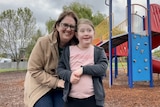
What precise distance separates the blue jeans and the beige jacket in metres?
0.04

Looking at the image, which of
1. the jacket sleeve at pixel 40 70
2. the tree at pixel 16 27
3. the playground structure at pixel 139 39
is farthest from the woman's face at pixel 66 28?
the tree at pixel 16 27

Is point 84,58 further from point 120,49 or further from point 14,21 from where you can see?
point 14,21

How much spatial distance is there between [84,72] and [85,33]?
1.13 feet

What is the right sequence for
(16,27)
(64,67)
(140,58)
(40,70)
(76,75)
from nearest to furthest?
(76,75)
(64,67)
(40,70)
(140,58)
(16,27)

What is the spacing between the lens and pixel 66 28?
258 cm

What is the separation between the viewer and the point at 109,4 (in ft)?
36.9

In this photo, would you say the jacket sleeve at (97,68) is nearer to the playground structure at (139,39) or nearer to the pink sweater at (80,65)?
the pink sweater at (80,65)

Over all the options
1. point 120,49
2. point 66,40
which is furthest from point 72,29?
point 120,49

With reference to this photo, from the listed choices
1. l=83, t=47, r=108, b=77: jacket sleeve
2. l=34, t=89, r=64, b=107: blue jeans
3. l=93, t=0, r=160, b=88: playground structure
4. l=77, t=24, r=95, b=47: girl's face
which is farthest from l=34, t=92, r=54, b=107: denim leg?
l=93, t=0, r=160, b=88: playground structure

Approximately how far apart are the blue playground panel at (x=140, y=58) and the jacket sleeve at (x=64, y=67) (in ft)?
24.6

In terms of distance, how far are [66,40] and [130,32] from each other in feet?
24.2

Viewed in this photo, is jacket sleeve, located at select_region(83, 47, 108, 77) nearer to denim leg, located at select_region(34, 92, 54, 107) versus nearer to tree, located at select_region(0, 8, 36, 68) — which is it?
denim leg, located at select_region(34, 92, 54, 107)

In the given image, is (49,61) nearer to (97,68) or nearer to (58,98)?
(58,98)

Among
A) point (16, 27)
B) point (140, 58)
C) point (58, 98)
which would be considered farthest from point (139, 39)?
point (16, 27)
